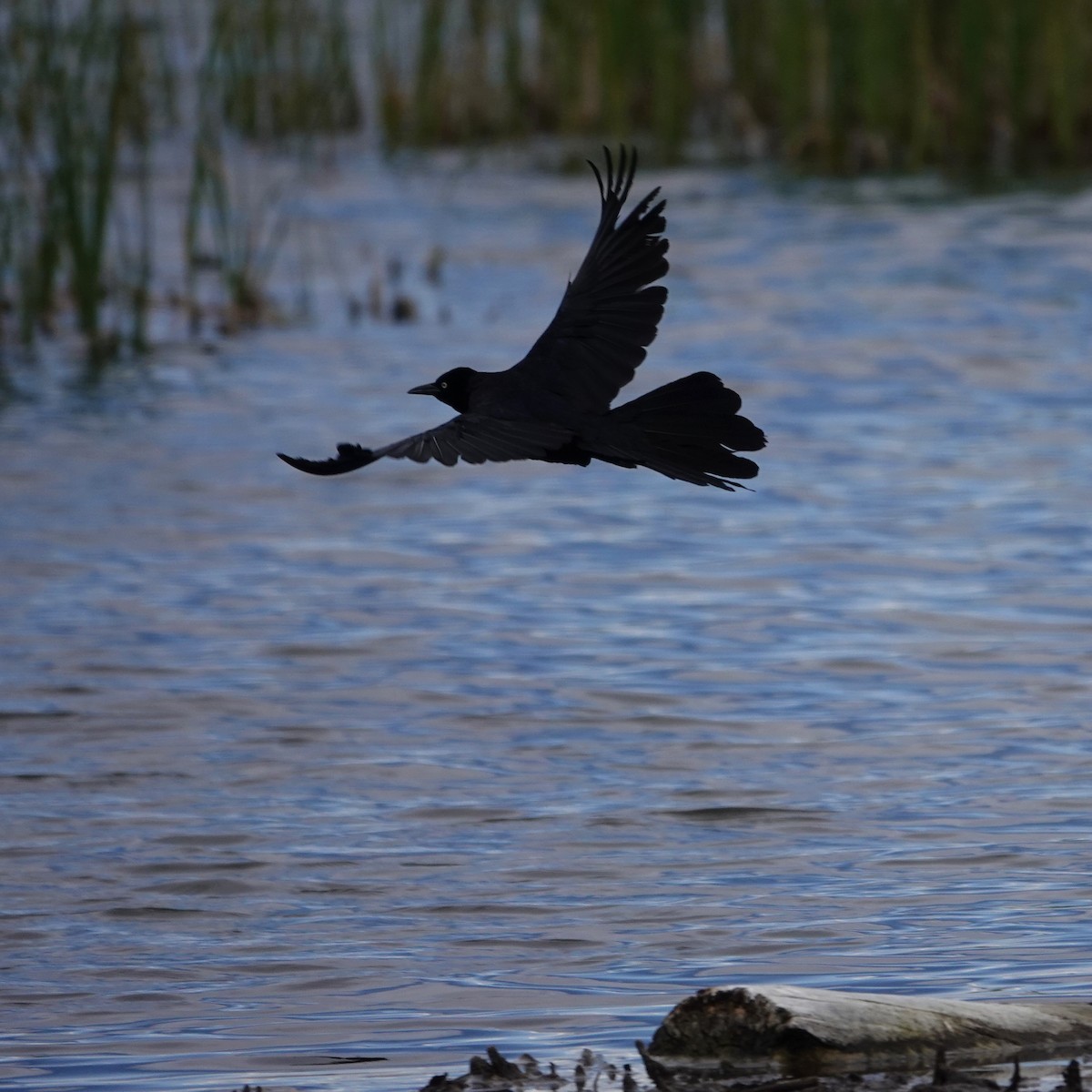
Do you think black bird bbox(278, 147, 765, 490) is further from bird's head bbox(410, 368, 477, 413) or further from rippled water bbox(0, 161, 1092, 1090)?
rippled water bbox(0, 161, 1092, 1090)

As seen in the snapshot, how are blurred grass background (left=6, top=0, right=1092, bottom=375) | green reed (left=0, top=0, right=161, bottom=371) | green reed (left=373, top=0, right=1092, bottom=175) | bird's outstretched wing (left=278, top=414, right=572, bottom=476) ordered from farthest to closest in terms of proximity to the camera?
green reed (left=373, top=0, right=1092, bottom=175), blurred grass background (left=6, top=0, right=1092, bottom=375), green reed (left=0, top=0, right=161, bottom=371), bird's outstretched wing (left=278, top=414, right=572, bottom=476)

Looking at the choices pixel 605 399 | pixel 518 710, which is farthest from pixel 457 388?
pixel 518 710

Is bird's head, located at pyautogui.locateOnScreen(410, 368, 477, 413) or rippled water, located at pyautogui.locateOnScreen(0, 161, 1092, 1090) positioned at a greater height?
bird's head, located at pyautogui.locateOnScreen(410, 368, 477, 413)

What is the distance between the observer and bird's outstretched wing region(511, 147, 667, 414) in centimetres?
430

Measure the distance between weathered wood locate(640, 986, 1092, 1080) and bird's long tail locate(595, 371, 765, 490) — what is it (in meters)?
1.05

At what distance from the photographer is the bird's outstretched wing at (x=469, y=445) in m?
3.40

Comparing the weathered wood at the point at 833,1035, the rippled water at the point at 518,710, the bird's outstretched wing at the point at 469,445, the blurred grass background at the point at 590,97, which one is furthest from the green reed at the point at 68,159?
the weathered wood at the point at 833,1035

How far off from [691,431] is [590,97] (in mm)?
11215

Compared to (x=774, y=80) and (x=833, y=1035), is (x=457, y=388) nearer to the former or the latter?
(x=833, y=1035)

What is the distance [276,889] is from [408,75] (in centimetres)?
1298

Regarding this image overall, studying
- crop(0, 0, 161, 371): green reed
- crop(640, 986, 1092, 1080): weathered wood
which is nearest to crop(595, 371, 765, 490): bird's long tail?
crop(640, 986, 1092, 1080): weathered wood

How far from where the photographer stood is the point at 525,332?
35.3 ft

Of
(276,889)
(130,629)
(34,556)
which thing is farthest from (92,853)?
(34,556)

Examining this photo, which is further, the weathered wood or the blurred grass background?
the blurred grass background
